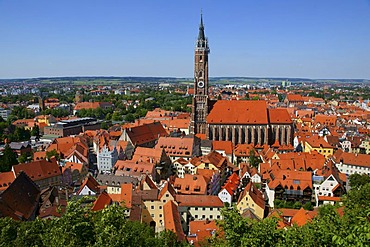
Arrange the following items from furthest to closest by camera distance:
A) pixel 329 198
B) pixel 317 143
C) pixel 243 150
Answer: pixel 317 143 → pixel 243 150 → pixel 329 198

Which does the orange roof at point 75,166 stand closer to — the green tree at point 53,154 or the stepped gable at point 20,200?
the green tree at point 53,154

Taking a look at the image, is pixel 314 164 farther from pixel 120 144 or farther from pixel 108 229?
pixel 108 229

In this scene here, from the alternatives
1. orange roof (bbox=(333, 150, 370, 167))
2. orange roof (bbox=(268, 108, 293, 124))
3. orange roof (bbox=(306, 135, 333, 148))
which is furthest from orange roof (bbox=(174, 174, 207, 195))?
orange roof (bbox=(268, 108, 293, 124))

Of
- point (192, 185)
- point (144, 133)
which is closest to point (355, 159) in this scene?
point (192, 185)

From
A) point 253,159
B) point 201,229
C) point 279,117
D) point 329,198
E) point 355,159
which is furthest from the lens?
point 279,117

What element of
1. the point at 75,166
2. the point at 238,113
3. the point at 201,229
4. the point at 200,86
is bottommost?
the point at 201,229

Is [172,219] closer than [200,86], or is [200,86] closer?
[172,219]

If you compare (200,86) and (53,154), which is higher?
(200,86)

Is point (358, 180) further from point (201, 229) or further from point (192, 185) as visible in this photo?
point (201, 229)
